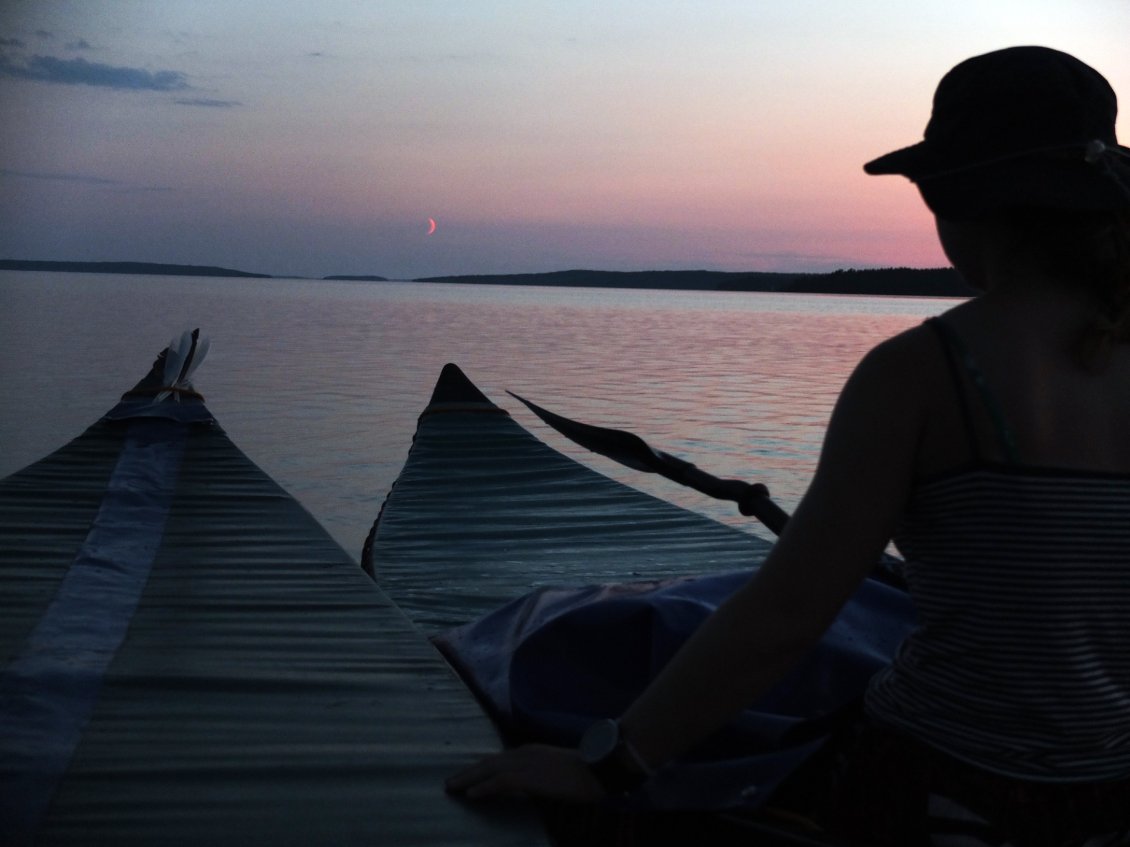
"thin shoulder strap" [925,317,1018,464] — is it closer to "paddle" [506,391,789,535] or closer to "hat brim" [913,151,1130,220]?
"hat brim" [913,151,1130,220]

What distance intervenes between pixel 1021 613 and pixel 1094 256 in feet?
1.30

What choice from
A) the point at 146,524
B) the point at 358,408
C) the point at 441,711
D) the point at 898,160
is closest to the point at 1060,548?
the point at 898,160

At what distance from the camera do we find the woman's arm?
112 centimetres

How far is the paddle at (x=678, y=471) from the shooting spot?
6.61 ft

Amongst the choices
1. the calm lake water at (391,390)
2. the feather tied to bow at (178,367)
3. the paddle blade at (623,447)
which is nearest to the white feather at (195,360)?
the feather tied to bow at (178,367)

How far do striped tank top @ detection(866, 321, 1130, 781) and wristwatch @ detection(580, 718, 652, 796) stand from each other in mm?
339

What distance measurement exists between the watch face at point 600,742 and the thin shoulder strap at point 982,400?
1.71 feet

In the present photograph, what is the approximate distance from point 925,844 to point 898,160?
2.61ft

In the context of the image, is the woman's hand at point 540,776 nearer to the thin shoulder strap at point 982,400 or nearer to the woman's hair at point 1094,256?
the thin shoulder strap at point 982,400

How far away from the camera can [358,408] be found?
46.6 ft

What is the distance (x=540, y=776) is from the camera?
4.68ft

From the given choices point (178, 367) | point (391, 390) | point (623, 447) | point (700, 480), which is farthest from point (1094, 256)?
point (391, 390)

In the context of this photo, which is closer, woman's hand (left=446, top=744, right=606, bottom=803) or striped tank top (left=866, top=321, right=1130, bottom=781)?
striped tank top (left=866, top=321, right=1130, bottom=781)

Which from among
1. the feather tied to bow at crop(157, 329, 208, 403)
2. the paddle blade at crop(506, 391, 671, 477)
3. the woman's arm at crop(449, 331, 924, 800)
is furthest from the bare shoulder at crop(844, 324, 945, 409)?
the feather tied to bow at crop(157, 329, 208, 403)
